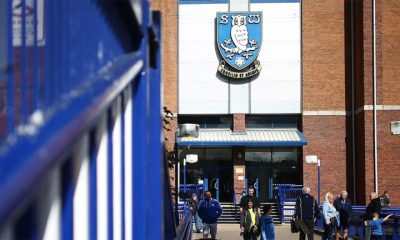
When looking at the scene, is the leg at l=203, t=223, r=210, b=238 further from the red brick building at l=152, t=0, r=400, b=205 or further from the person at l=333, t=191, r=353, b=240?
the red brick building at l=152, t=0, r=400, b=205

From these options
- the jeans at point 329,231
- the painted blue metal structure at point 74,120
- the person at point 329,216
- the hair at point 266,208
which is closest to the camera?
the painted blue metal structure at point 74,120

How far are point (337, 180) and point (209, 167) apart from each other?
6812 millimetres

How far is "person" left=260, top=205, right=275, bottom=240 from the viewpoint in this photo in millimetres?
15172

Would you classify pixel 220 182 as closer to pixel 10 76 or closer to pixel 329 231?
pixel 329 231

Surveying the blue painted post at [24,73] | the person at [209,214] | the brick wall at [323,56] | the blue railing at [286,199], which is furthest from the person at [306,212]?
the brick wall at [323,56]

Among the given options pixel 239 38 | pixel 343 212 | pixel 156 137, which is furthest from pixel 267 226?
pixel 239 38

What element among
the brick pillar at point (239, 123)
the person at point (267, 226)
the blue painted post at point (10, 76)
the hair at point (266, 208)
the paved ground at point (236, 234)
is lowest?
the paved ground at point (236, 234)

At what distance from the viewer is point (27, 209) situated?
1.08 m

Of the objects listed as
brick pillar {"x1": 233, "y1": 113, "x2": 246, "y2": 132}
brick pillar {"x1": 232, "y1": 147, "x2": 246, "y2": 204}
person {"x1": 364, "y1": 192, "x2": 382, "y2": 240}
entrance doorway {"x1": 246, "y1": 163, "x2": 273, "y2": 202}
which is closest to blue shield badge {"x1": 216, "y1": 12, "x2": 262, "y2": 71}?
brick pillar {"x1": 233, "y1": 113, "x2": 246, "y2": 132}

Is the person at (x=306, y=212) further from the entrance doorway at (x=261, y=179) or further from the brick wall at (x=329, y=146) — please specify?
the entrance doorway at (x=261, y=179)

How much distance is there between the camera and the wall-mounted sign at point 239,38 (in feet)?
117

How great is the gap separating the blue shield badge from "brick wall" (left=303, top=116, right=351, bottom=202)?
176 inches

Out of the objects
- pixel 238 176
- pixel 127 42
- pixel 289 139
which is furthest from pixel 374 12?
pixel 127 42

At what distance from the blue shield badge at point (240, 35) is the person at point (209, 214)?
1808 centimetres
